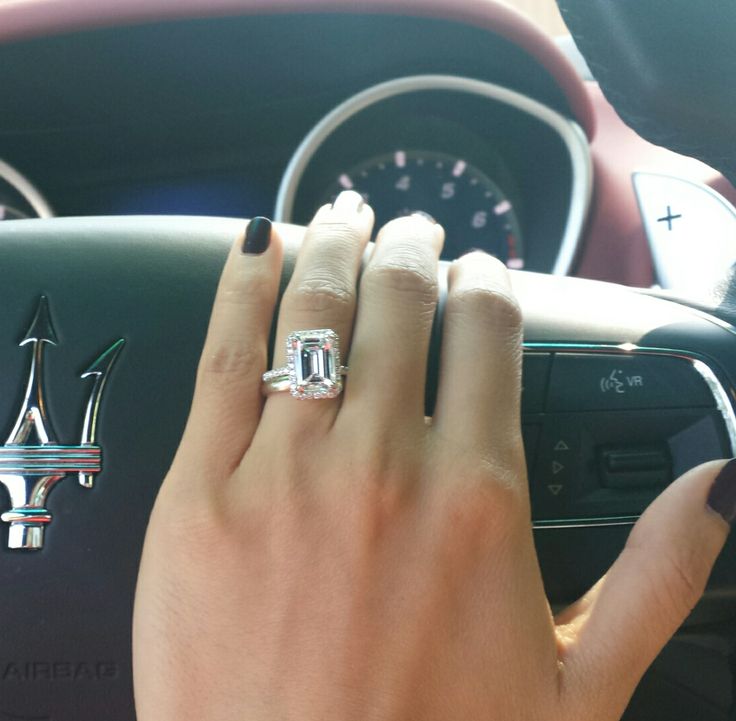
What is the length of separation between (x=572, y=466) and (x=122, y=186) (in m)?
1.30

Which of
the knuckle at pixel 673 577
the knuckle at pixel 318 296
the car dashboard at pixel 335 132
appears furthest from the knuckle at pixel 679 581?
the car dashboard at pixel 335 132

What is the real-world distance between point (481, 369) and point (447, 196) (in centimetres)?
119

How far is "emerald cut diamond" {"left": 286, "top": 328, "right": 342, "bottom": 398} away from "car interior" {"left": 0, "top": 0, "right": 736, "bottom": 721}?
0.36ft

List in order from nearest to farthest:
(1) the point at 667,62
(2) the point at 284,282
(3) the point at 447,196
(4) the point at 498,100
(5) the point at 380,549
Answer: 1. (1) the point at 667,62
2. (5) the point at 380,549
3. (2) the point at 284,282
4. (4) the point at 498,100
5. (3) the point at 447,196

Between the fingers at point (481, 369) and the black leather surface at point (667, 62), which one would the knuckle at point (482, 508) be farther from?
the black leather surface at point (667, 62)

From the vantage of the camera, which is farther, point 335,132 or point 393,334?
point 335,132

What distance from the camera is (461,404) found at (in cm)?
65

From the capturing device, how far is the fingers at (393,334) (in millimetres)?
647

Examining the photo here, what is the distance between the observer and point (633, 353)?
792 mm

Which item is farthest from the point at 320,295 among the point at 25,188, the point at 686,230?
the point at 25,188

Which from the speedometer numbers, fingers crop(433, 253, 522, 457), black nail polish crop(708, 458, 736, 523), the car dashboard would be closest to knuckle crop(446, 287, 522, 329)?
fingers crop(433, 253, 522, 457)

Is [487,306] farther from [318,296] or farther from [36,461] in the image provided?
[36,461]

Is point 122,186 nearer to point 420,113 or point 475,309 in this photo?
point 420,113

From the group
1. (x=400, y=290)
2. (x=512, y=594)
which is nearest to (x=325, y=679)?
(x=512, y=594)
